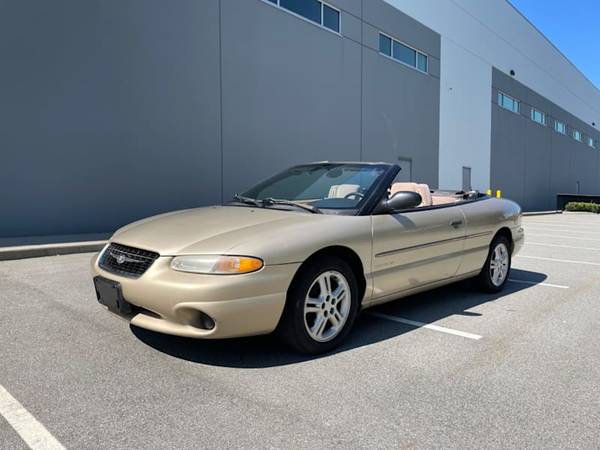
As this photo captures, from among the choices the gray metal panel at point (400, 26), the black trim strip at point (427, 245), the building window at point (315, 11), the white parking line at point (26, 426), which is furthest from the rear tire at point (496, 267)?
the gray metal panel at point (400, 26)

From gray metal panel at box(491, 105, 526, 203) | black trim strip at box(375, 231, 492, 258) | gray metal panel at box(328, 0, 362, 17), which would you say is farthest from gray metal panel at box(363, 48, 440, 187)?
black trim strip at box(375, 231, 492, 258)

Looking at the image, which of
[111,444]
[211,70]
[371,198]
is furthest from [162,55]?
[111,444]

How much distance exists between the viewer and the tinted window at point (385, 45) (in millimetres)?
17222

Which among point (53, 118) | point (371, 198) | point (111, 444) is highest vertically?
point (53, 118)

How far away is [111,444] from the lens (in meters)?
2.29

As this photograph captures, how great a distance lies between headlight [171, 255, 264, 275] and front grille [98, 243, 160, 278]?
0.24m

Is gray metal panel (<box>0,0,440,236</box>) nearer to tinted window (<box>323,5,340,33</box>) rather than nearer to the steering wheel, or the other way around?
tinted window (<box>323,5,340,33</box>)

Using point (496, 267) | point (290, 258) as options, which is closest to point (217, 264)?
point (290, 258)

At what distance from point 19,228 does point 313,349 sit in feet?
24.9

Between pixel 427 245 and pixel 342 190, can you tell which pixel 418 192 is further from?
pixel 342 190

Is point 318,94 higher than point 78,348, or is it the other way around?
point 318,94

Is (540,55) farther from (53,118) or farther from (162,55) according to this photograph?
(53,118)

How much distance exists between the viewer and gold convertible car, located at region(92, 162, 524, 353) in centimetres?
306

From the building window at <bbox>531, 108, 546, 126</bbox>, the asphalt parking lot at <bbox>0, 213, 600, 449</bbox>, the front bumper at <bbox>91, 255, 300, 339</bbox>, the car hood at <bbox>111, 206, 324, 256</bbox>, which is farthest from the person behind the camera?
the building window at <bbox>531, 108, 546, 126</bbox>
